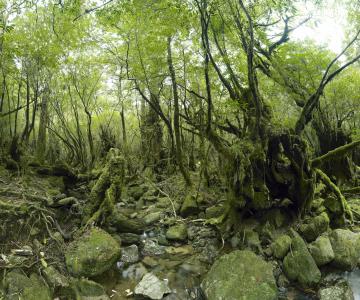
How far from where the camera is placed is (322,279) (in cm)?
620

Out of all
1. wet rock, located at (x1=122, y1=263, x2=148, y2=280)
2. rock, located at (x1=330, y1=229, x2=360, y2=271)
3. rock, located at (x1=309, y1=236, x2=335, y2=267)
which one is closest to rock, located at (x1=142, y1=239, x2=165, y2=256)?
wet rock, located at (x1=122, y1=263, x2=148, y2=280)

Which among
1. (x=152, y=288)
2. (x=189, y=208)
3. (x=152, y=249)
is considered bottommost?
(x=152, y=288)

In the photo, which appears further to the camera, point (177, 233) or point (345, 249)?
point (177, 233)

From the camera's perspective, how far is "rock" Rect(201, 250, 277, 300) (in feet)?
17.5

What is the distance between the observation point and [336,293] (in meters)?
5.51

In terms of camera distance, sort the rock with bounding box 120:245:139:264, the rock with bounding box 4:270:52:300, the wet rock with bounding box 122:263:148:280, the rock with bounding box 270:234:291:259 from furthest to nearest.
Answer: the rock with bounding box 120:245:139:264 < the rock with bounding box 270:234:291:259 < the wet rock with bounding box 122:263:148:280 < the rock with bounding box 4:270:52:300

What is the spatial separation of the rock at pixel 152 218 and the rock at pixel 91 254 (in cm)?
328

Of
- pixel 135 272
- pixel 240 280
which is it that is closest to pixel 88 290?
pixel 135 272

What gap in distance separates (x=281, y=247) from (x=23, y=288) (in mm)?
5544

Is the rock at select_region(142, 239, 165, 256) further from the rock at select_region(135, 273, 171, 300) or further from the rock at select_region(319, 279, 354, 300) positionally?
the rock at select_region(319, 279, 354, 300)

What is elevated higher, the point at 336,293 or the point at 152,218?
the point at 152,218

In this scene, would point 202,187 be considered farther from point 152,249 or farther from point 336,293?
point 336,293

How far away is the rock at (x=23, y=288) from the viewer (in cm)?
502

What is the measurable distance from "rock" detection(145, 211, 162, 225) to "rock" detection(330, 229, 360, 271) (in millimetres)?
5674
